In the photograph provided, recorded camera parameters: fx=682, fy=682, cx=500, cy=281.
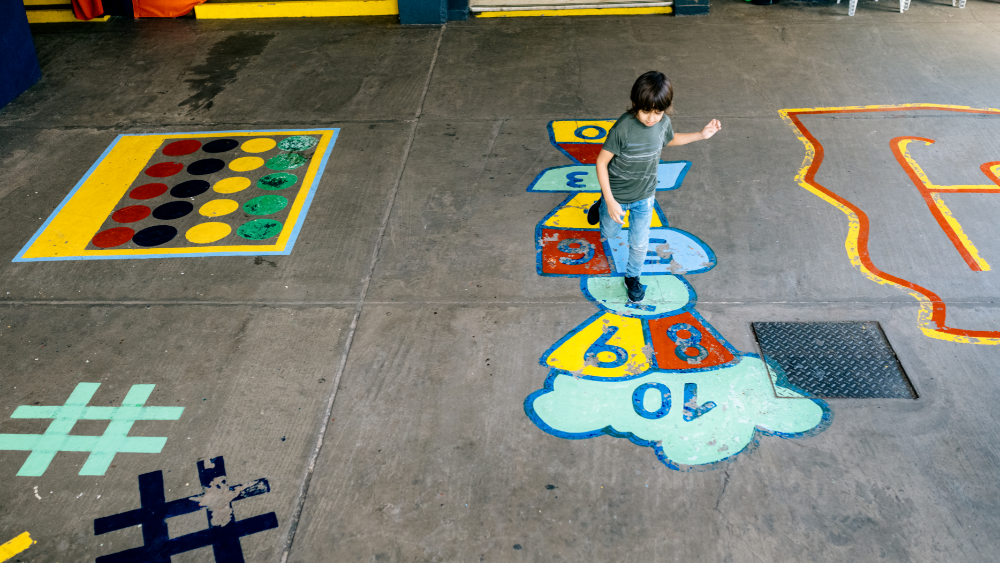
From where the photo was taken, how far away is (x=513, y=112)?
6.93 m

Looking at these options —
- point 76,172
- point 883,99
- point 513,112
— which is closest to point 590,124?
point 513,112

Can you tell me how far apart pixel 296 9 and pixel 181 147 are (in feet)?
12.2

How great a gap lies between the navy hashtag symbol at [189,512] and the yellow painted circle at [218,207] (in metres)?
2.59

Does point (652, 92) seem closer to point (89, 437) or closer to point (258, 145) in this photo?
point (89, 437)

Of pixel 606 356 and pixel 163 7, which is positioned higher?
pixel 163 7

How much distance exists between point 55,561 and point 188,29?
7.74m

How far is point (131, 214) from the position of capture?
5.66m

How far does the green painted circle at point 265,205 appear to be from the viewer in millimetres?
5641

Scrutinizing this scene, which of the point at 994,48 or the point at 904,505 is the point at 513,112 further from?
the point at 994,48

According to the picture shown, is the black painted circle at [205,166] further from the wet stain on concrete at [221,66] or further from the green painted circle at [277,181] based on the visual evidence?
the wet stain on concrete at [221,66]

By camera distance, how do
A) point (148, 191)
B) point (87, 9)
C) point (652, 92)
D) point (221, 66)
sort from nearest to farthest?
point (652, 92) → point (148, 191) → point (221, 66) → point (87, 9)

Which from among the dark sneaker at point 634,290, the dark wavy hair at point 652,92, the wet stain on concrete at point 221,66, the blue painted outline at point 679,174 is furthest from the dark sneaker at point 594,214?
the wet stain on concrete at point 221,66

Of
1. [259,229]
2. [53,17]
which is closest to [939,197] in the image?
[259,229]

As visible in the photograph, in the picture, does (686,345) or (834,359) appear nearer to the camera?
(834,359)
